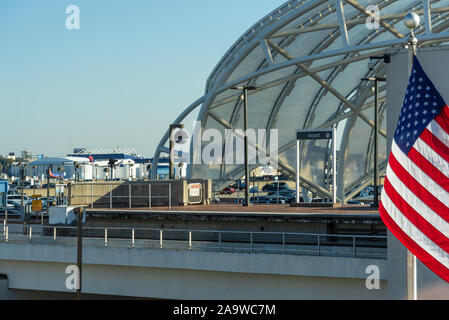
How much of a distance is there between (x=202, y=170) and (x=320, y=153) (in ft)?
32.2

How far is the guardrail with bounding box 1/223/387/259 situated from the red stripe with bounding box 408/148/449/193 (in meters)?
9.56

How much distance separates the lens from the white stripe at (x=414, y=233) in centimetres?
1062

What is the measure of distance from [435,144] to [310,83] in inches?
1487

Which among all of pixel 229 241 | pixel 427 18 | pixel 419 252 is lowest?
pixel 229 241

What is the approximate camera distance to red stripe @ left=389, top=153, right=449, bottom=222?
1083cm

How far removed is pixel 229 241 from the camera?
25.1 m

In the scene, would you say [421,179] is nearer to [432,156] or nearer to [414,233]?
[432,156]

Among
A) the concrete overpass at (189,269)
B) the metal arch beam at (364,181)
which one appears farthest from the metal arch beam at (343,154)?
the concrete overpass at (189,269)

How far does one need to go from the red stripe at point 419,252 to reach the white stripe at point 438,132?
4.24 feet

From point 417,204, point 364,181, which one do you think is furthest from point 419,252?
point 364,181

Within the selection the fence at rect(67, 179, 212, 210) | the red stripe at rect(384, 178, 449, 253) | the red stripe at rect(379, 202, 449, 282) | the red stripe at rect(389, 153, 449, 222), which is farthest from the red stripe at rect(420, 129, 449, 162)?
the fence at rect(67, 179, 212, 210)

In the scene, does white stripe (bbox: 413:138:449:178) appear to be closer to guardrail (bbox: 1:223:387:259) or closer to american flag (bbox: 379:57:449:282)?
american flag (bbox: 379:57:449:282)
